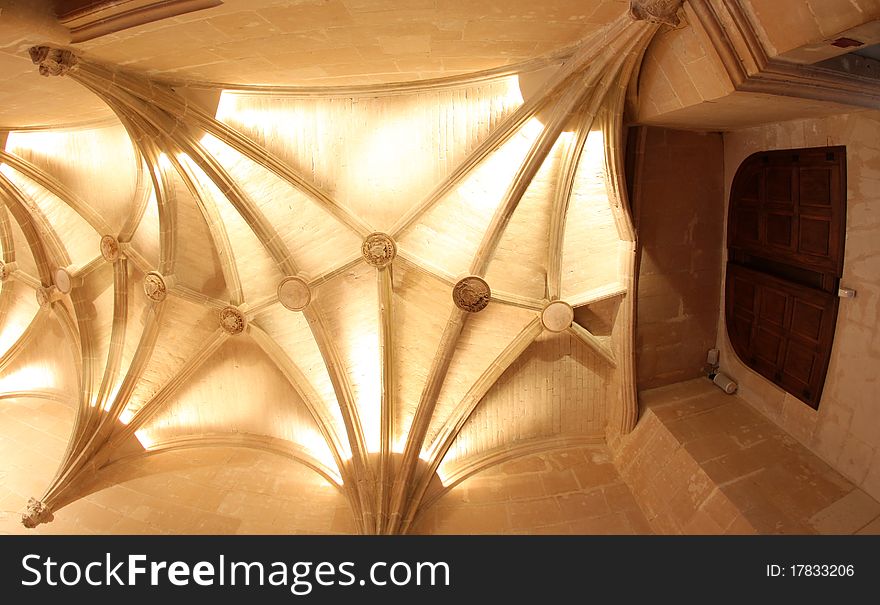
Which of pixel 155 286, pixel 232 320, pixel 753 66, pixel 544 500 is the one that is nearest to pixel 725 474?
pixel 544 500

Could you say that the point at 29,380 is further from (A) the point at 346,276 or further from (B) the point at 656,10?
(B) the point at 656,10

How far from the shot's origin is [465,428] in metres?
7.75

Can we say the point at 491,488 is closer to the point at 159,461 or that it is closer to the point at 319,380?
the point at 319,380

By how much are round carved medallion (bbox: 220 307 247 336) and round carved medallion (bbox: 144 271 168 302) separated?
104 centimetres

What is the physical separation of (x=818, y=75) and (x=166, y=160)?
7.83 metres

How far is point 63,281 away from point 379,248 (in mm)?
6516

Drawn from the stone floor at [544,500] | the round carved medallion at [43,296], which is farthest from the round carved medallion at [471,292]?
the round carved medallion at [43,296]

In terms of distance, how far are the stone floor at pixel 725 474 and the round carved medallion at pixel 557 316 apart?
182cm

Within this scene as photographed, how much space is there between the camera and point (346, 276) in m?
7.25

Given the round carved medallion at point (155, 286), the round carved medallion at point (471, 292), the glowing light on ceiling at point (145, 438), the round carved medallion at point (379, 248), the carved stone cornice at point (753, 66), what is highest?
the round carved medallion at point (155, 286)

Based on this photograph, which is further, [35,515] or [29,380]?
[29,380]

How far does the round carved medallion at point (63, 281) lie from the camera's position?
27.7 ft

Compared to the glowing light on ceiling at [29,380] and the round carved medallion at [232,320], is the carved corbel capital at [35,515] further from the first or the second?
the round carved medallion at [232,320]

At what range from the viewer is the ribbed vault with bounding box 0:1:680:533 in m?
6.20
